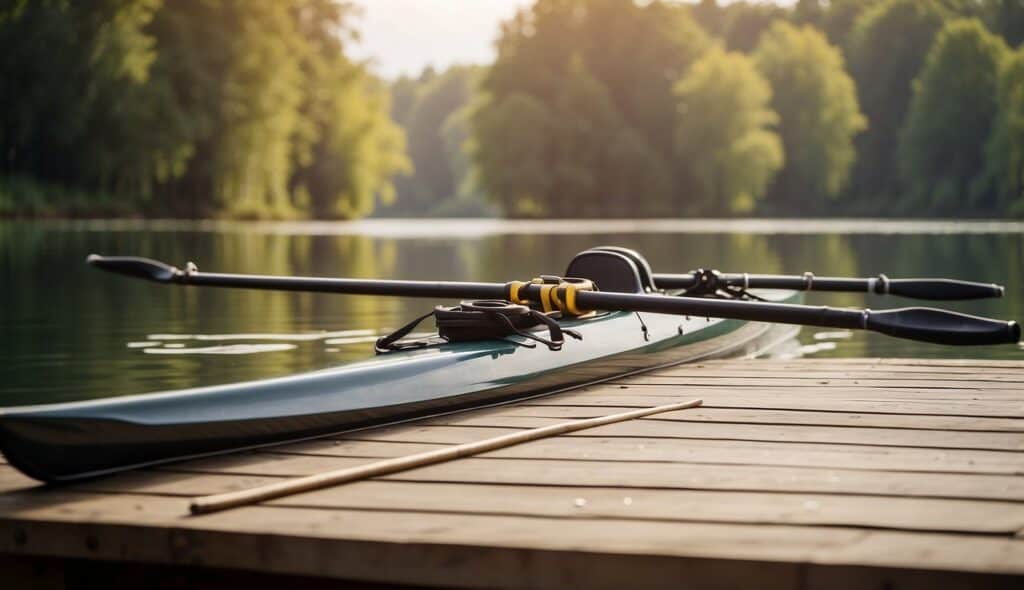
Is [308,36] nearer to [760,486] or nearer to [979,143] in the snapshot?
[979,143]

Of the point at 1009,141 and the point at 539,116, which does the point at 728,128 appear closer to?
the point at 539,116

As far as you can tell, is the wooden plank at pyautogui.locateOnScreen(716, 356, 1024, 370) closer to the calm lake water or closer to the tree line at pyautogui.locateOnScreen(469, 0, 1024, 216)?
the calm lake water

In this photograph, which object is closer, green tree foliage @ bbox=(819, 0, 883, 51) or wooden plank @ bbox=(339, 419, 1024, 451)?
wooden plank @ bbox=(339, 419, 1024, 451)

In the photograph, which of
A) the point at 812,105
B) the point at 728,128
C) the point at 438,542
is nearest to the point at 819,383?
the point at 438,542

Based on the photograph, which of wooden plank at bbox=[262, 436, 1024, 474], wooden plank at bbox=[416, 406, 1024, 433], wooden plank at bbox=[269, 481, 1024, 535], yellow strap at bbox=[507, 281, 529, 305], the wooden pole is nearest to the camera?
wooden plank at bbox=[269, 481, 1024, 535]

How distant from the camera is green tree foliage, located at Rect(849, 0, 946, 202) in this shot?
6575 centimetres

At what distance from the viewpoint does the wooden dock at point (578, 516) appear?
279cm

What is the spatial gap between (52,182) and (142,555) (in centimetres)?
3459

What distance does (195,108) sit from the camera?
37.6m

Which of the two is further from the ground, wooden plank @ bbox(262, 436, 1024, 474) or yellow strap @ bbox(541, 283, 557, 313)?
yellow strap @ bbox(541, 283, 557, 313)

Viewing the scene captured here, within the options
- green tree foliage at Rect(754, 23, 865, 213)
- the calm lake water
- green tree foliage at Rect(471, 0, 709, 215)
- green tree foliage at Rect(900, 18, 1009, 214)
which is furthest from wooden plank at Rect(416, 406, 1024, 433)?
green tree foliage at Rect(754, 23, 865, 213)

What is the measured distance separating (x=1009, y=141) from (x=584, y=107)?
647 inches

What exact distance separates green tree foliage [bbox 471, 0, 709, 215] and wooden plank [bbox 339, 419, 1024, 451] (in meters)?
45.2

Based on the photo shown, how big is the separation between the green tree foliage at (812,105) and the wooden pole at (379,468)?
51328mm
